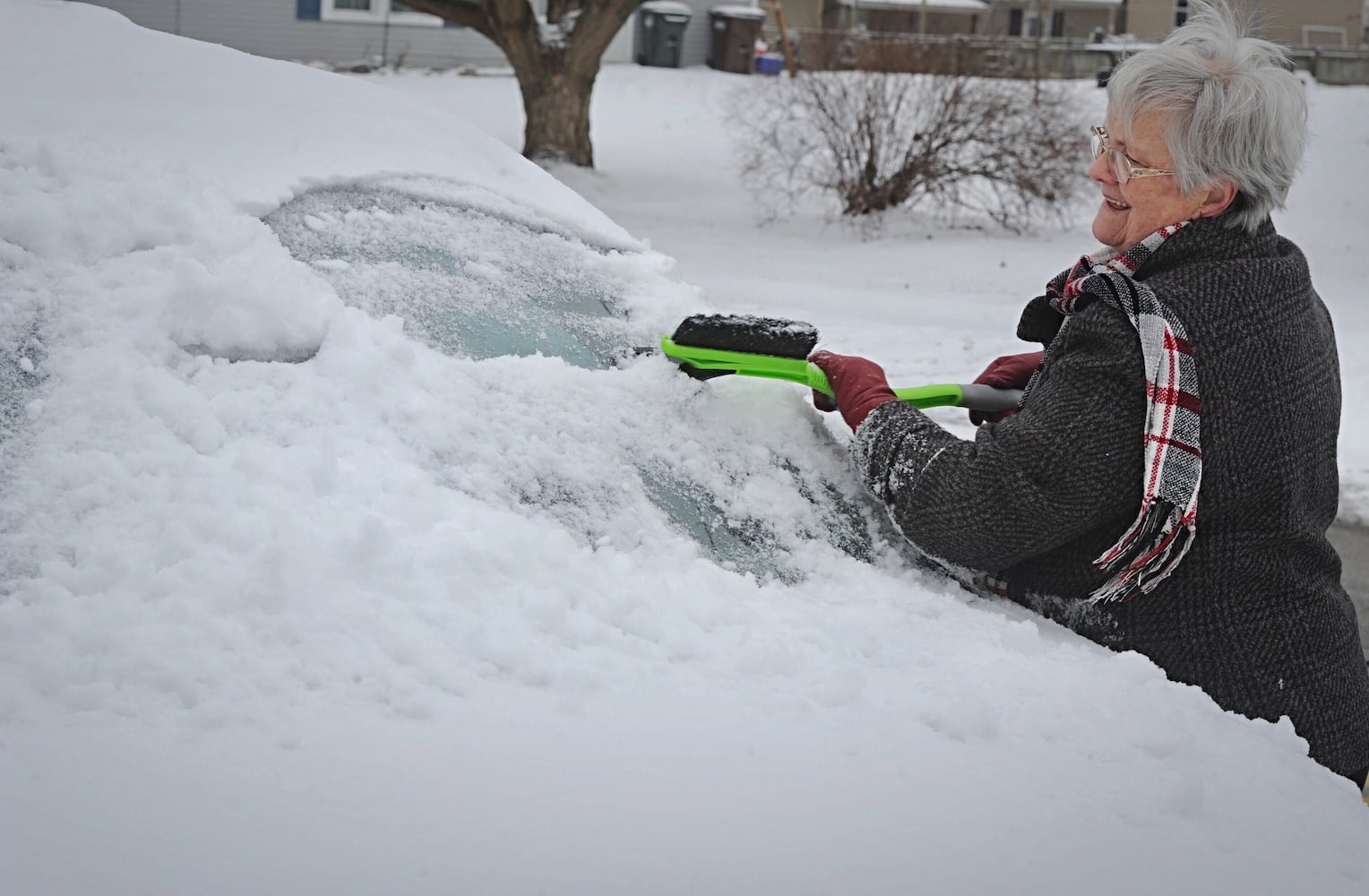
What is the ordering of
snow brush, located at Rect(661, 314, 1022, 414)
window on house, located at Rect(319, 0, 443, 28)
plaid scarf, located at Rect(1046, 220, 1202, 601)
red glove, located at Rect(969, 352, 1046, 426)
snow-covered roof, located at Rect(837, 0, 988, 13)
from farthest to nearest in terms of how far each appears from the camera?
snow-covered roof, located at Rect(837, 0, 988, 13) < window on house, located at Rect(319, 0, 443, 28) < red glove, located at Rect(969, 352, 1046, 426) < snow brush, located at Rect(661, 314, 1022, 414) < plaid scarf, located at Rect(1046, 220, 1202, 601)

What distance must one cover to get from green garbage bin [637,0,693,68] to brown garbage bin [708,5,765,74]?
0.60 m

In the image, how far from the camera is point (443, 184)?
2.37 meters

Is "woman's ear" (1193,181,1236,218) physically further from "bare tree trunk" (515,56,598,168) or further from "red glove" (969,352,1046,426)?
"bare tree trunk" (515,56,598,168)

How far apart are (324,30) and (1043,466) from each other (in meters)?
20.2

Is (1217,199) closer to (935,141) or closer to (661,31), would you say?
(935,141)

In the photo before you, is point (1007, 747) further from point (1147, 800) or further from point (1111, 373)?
point (1111, 373)

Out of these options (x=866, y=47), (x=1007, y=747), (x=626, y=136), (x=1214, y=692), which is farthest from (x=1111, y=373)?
(x=626, y=136)

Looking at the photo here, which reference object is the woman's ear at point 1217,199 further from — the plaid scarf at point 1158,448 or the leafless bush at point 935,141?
the leafless bush at point 935,141

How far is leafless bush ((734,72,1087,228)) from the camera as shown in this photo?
1178 cm

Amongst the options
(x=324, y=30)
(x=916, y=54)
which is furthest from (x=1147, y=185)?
(x=324, y=30)

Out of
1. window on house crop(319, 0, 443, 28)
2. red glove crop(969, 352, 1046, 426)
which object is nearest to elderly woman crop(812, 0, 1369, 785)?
red glove crop(969, 352, 1046, 426)

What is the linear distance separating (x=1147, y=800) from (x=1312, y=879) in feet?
0.57

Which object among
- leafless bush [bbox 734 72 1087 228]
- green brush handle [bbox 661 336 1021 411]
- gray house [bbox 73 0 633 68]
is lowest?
green brush handle [bbox 661 336 1021 411]

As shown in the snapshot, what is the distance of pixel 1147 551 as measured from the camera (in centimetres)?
195
